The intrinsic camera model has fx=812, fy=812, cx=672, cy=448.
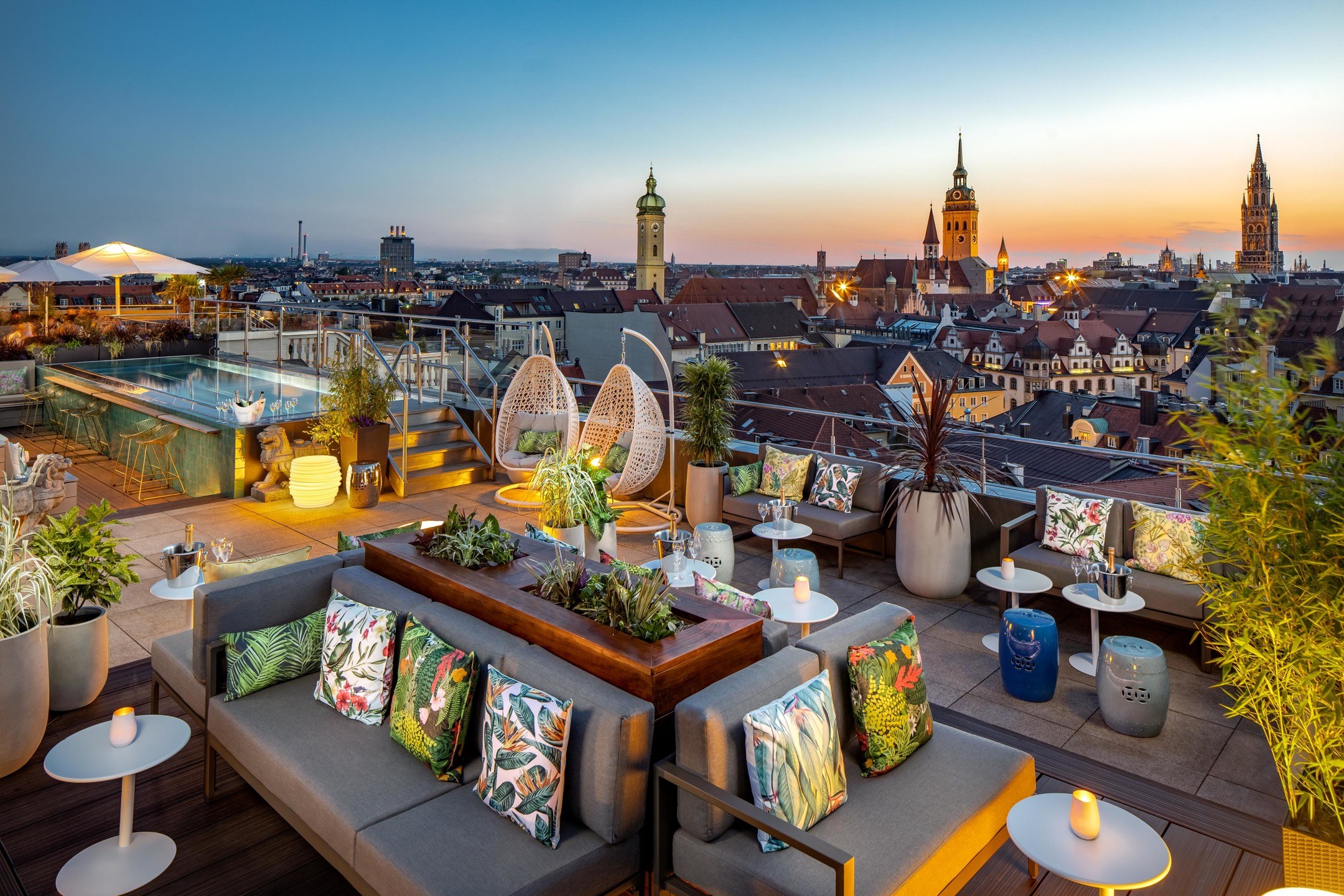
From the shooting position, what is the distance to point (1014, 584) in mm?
4723

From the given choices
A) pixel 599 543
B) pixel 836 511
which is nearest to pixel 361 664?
pixel 599 543

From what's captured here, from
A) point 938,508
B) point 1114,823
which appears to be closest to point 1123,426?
point 938,508

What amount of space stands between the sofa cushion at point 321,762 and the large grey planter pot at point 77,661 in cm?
121

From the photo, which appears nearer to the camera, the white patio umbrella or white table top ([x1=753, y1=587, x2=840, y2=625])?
white table top ([x1=753, y1=587, x2=840, y2=625])

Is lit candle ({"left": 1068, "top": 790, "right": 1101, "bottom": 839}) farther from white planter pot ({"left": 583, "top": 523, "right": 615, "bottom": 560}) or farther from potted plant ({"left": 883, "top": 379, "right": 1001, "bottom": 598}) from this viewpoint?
potted plant ({"left": 883, "top": 379, "right": 1001, "bottom": 598})

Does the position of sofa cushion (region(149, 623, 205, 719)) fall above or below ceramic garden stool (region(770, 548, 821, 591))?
below

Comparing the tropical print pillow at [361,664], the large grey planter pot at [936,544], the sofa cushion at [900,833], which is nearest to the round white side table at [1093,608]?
the large grey planter pot at [936,544]

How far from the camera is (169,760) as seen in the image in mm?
3512

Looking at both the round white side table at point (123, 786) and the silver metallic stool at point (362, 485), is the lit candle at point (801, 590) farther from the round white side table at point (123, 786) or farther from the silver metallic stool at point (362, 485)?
the silver metallic stool at point (362, 485)

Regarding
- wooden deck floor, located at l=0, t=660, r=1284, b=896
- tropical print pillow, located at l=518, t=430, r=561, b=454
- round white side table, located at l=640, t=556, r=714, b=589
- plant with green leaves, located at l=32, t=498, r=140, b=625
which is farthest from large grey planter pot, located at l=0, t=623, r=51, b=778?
tropical print pillow, located at l=518, t=430, r=561, b=454

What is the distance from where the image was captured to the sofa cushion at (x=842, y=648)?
2.78m

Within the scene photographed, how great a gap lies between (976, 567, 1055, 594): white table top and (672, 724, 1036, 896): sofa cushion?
1.94 meters

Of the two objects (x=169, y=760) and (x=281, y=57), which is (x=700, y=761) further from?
(x=281, y=57)

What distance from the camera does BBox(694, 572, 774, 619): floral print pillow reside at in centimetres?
335
